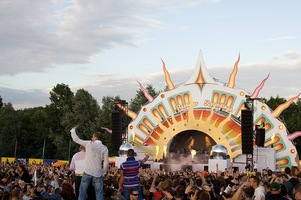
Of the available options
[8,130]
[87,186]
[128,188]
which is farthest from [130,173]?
[8,130]

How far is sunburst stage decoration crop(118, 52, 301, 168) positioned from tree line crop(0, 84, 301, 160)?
21149 mm

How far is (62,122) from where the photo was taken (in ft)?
204

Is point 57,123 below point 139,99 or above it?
below

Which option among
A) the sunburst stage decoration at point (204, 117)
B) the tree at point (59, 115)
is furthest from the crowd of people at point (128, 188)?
the tree at point (59, 115)

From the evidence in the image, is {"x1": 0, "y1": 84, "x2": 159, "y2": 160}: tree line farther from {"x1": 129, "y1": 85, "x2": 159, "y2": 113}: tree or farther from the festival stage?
the festival stage

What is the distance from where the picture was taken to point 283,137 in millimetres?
32688

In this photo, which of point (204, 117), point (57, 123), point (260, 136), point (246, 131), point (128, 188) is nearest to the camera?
point (128, 188)

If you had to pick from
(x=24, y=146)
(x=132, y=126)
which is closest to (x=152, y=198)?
(x=132, y=126)

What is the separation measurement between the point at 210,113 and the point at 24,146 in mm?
40953

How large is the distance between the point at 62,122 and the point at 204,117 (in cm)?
3126

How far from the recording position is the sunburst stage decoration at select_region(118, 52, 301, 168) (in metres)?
32.8

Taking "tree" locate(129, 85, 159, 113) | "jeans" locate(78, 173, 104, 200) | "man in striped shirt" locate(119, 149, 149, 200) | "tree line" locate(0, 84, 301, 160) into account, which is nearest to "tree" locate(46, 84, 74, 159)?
"tree line" locate(0, 84, 301, 160)

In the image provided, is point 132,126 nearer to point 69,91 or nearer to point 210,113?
point 210,113

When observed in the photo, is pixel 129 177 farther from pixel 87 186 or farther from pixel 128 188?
pixel 87 186
